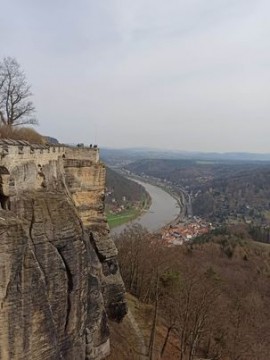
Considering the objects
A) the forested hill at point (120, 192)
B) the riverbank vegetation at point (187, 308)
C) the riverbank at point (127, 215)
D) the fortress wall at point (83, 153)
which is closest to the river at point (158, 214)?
the riverbank at point (127, 215)

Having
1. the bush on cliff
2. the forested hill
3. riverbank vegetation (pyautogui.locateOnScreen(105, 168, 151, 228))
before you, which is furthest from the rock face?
the forested hill

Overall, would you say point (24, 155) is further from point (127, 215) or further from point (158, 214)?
point (158, 214)

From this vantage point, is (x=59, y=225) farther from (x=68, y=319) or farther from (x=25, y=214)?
(x=68, y=319)

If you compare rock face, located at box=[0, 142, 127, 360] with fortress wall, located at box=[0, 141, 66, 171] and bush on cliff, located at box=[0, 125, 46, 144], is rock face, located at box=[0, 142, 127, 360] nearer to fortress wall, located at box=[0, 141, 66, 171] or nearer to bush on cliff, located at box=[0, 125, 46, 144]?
fortress wall, located at box=[0, 141, 66, 171]

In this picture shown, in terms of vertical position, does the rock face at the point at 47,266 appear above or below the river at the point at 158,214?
above

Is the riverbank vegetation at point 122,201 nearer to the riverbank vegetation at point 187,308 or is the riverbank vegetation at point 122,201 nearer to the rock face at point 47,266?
the riverbank vegetation at point 187,308

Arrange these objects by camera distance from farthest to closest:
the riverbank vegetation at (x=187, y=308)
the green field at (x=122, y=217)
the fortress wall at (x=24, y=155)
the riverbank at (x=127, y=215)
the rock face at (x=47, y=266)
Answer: the riverbank at (x=127, y=215), the green field at (x=122, y=217), the riverbank vegetation at (x=187, y=308), the fortress wall at (x=24, y=155), the rock face at (x=47, y=266)

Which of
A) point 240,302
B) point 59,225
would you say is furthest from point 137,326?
point 59,225
